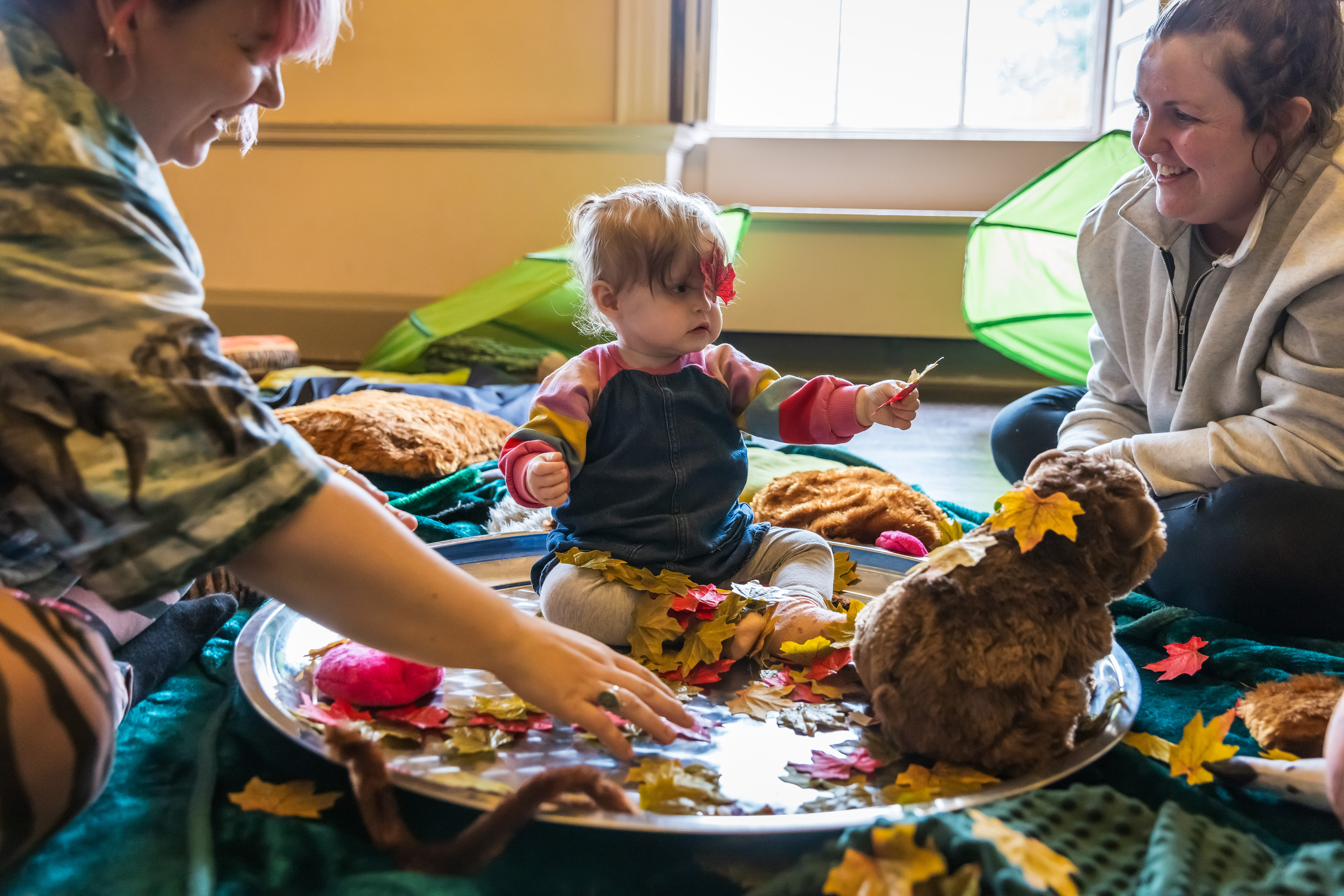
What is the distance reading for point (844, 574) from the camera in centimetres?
104

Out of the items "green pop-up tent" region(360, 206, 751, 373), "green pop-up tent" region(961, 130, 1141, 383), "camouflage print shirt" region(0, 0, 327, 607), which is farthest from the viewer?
"green pop-up tent" region(360, 206, 751, 373)

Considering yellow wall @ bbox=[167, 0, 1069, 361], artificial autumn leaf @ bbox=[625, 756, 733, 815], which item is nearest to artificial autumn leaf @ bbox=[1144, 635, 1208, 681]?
artificial autumn leaf @ bbox=[625, 756, 733, 815]

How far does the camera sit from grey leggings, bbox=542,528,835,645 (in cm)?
92

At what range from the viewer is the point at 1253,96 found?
1092mm

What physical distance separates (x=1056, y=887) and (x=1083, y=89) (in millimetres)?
2806

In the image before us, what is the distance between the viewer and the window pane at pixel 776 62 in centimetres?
297

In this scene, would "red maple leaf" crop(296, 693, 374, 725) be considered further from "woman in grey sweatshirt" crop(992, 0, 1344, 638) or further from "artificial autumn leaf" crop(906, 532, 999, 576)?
"woman in grey sweatshirt" crop(992, 0, 1344, 638)

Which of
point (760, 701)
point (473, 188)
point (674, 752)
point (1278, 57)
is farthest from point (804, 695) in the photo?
point (473, 188)

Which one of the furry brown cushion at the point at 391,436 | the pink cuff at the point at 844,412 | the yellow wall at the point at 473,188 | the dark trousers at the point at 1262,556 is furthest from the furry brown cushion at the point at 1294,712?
the yellow wall at the point at 473,188

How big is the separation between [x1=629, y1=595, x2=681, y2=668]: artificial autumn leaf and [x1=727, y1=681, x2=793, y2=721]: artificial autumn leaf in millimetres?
89

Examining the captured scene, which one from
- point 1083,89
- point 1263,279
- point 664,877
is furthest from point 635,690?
point 1083,89

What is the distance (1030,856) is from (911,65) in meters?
2.77

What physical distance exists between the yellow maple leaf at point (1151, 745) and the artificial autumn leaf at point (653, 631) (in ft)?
1.18

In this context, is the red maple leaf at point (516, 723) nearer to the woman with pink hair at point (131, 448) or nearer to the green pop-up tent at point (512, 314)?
the woman with pink hair at point (131, 448)
